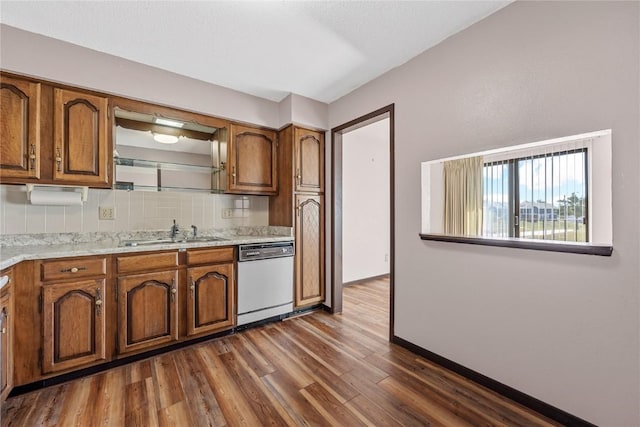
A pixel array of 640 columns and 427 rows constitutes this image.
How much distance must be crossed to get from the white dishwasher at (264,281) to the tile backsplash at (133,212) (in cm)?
67

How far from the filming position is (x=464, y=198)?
10.7 feet

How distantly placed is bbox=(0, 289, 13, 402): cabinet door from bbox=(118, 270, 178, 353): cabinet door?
0.55 m

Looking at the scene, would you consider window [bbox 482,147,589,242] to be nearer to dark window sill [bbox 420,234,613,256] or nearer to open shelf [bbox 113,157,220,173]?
dark window sill [bbox 420,234,613,256]

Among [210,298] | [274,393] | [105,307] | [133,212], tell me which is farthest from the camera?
[133,212]

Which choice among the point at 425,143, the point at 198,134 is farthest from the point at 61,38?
the point at 425,143

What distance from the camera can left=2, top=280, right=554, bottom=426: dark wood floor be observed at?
4.99 ft

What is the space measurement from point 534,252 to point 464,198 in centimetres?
179

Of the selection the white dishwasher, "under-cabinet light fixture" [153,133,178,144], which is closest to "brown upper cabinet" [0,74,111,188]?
"under-cabinet light fixture" [153,133,178,144]

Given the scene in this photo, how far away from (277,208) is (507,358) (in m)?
2.54

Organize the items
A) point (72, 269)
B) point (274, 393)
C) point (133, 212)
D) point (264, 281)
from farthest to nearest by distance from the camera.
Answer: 1. point (264, 281)
2. point (133, 212)
3. point (72, 269)
4. point (274, 393)

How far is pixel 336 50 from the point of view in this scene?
2188mm

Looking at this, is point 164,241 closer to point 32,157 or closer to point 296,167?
point 32,157

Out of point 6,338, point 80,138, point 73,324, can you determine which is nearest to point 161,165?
point 80,138

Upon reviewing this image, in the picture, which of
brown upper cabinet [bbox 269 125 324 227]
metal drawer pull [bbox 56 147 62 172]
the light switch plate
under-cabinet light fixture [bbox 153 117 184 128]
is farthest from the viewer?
the light switch plate
